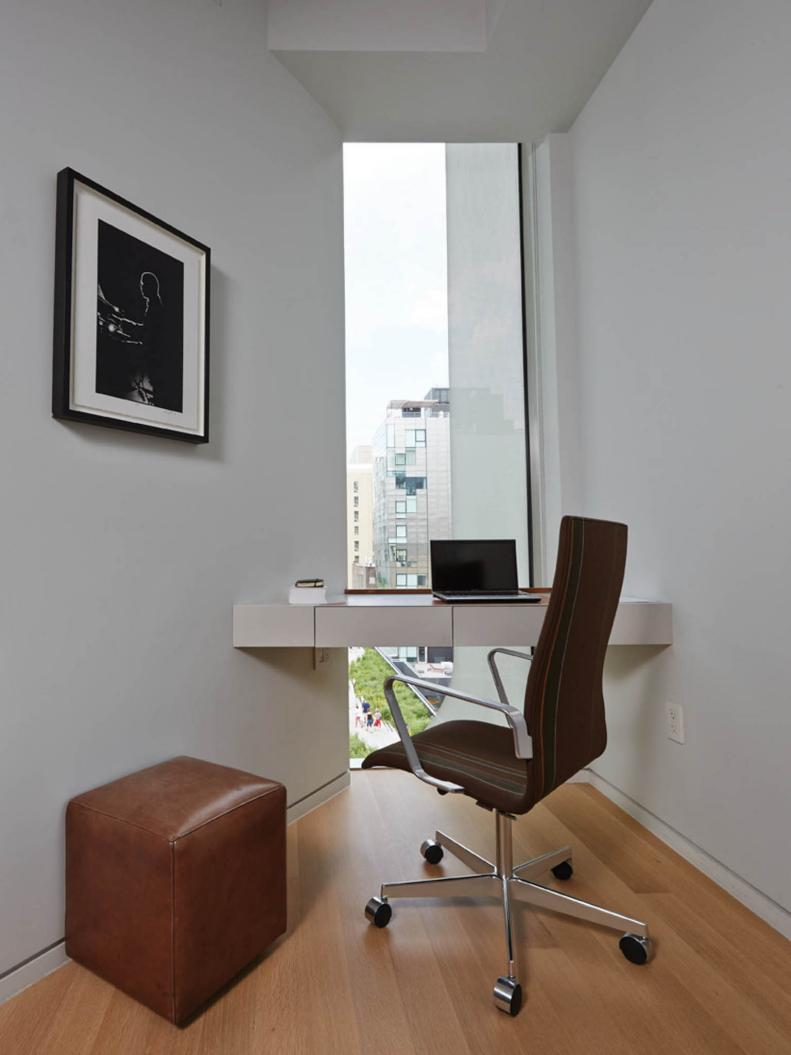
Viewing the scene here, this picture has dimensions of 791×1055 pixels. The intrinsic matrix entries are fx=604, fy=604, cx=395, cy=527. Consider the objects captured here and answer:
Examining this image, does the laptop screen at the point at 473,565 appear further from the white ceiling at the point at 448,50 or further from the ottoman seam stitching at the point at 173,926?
the white ceiling at the point at 448,50

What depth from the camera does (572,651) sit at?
144 cm

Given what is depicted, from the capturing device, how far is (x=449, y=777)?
146cm

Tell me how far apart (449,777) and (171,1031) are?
772mm

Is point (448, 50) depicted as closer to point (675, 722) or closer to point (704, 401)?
point (704, 401)

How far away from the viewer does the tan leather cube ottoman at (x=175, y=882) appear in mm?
1267

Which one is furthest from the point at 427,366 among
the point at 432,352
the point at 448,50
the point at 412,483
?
the point at 448,50

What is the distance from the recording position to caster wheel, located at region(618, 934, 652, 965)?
1416mm

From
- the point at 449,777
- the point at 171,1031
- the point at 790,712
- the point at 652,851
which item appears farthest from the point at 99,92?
the point at 652,851

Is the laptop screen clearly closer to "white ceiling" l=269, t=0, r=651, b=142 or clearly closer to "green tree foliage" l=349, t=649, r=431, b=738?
"green tree foliage" l=349, t=649, r=431, b=738

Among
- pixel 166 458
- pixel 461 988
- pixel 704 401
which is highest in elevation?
pixel 704 401

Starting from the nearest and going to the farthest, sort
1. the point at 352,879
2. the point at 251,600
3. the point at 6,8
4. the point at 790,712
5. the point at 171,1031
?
the point at 171,1031
the point at 6,8
the point at 790,712
the point at 352,879
the point at 251,600

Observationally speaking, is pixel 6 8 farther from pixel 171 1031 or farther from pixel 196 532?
pixel 171 1031

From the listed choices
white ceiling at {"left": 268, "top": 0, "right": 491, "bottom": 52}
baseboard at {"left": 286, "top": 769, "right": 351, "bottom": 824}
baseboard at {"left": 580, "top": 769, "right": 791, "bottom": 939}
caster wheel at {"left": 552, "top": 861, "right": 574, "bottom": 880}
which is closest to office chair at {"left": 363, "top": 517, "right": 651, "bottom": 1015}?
caster wheel at {"left": 552, "top": 861, "right": 574, "bottom": 880}

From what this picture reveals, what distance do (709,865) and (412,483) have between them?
1852 millimetres
